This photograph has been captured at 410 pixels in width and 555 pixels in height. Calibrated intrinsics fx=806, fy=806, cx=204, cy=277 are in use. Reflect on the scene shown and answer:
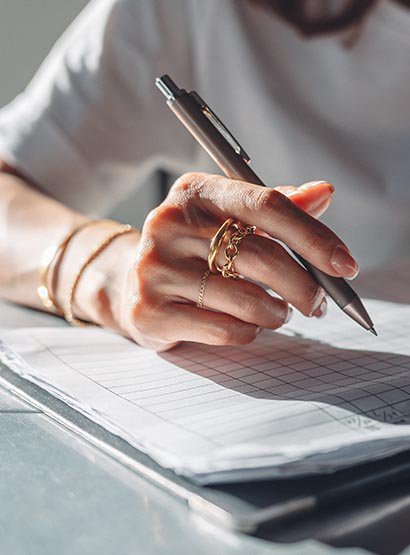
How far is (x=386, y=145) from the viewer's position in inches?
36.0

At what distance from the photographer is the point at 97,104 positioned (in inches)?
36.5

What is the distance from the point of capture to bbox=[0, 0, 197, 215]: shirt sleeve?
907 millimetres

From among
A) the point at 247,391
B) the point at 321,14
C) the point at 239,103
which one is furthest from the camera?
the point at 239,103

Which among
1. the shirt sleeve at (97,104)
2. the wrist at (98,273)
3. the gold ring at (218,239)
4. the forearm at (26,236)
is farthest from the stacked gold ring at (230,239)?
the shirt sleeve at (97,104)

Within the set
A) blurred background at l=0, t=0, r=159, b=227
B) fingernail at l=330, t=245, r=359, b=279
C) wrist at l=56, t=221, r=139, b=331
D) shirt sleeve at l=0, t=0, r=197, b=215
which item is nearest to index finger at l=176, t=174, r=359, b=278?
fingernail at l=330, t=245, r=359, b=279

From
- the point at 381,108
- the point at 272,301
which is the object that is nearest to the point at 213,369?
the point at 272,301

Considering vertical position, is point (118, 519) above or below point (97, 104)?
below

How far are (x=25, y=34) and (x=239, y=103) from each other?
2.63ft

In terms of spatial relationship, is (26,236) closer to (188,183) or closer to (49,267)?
(49,267)

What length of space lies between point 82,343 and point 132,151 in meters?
0.48

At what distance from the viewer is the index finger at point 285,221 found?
460 millimetres

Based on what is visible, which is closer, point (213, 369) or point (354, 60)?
point (213, 369)

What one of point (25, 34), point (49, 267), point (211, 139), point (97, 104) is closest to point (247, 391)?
point (211, 139)

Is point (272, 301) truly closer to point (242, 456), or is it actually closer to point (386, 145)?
point (242, 456)
